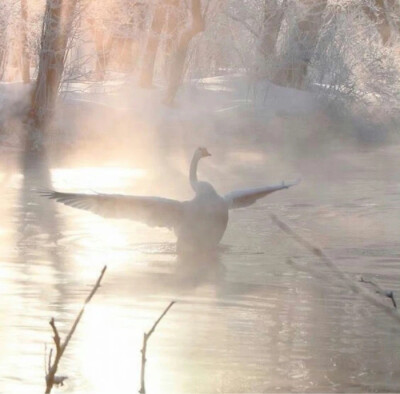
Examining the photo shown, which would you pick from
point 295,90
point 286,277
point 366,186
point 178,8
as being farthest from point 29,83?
point 286,277

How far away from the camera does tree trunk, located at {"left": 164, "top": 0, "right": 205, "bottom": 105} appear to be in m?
27.6

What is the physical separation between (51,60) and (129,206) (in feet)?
48.5

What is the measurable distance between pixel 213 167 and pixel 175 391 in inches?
639

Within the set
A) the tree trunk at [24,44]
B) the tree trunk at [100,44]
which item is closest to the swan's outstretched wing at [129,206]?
the tree trunk at [24,44]

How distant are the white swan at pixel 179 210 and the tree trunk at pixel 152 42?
19625mm

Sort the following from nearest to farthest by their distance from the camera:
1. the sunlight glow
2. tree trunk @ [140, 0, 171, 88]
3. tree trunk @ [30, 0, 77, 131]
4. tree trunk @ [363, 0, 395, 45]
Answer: the sunlight glow, tree trunk @ [30, 0, 77, 131], tree trunk @ [140, 0, 171, 88], tree trunk @ [363, 0, 395, 45]

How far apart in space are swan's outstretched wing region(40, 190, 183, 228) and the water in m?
0.43

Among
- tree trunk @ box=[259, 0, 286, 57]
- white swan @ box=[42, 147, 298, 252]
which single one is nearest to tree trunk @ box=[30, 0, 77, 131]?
tree trunk @ box=[259, 0, 286, 57]

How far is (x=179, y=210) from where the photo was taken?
11.0 meters

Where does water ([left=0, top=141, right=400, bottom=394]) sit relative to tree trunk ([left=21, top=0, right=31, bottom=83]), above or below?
above

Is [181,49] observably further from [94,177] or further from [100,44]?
[94,177]

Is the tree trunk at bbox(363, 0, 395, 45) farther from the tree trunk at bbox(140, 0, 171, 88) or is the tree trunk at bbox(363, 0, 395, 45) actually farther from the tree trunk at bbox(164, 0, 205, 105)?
the tree trunk at bbox(164, 0, 205, 105)

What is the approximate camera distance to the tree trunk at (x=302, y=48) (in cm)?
3095

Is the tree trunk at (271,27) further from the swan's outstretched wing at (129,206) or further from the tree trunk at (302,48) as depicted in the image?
the swan's outstretched wing at (129,206)
